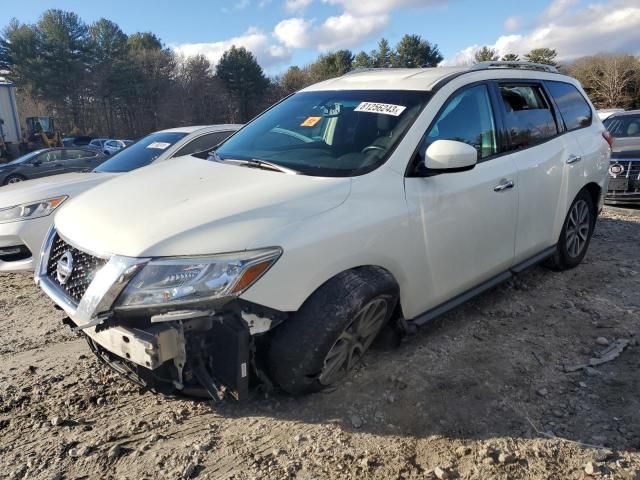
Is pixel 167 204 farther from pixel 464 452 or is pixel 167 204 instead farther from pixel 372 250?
pixel 464 452

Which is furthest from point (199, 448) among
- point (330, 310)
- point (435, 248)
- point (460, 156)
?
point (460, 156)

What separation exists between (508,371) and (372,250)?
4.13 feet

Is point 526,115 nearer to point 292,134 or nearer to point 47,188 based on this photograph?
point 292,134

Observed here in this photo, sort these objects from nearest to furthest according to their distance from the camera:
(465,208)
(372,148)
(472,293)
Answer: (372,148) < (465,208) < (472,293)

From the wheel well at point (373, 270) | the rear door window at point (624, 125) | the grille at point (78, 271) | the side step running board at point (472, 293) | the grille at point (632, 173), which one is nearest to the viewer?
the grille at point (78, 271)

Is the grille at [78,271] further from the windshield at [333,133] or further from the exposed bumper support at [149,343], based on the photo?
the windshield at [333,133]

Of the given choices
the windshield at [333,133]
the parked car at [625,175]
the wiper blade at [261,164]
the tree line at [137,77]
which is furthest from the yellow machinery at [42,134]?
the wiper blade at [261,164]

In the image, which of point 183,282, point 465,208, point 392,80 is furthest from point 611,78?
point 183,282

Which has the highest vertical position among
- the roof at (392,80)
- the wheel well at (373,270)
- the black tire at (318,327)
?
the roof at (392,80)

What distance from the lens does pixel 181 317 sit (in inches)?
87.2

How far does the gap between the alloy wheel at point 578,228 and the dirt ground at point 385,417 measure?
1.08 m

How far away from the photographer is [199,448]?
248 cm

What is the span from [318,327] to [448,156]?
1.23m

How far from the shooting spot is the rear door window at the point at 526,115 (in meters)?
3.81
